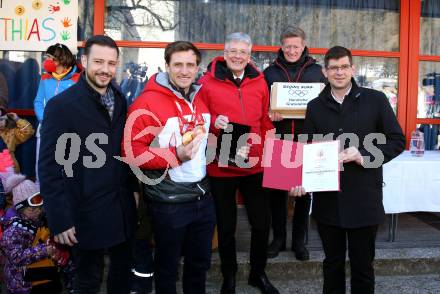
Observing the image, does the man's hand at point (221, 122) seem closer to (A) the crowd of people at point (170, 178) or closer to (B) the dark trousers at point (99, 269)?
(A) the crowd of people at point (170, 178)

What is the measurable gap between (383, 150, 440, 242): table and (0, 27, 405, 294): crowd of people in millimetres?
1655

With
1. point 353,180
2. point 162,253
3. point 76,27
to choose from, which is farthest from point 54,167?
point 76,27

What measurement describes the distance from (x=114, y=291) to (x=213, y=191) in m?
1.02

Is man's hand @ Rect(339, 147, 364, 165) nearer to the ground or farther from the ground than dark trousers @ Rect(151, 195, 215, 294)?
farther from the ground

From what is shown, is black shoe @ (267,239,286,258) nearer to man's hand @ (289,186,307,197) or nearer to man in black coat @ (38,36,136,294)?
man's hand @ (289,186,307,197)

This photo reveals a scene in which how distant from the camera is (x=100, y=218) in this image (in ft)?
9.23

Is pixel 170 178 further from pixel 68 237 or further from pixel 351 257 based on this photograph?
pixel 351 257

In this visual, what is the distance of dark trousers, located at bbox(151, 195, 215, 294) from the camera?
2.98 m

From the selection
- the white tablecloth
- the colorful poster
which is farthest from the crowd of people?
the colorful poster

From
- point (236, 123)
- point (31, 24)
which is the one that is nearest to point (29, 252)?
point (236, 123)

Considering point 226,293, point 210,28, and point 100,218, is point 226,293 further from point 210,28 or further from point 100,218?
point 210,28

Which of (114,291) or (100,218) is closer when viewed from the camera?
(100,218)

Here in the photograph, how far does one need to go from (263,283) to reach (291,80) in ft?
5.58

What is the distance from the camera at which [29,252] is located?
3.64 meters
